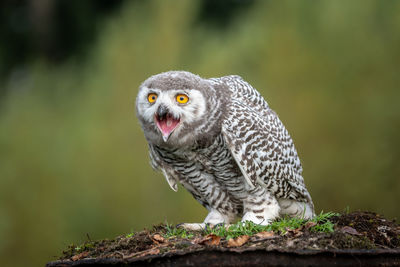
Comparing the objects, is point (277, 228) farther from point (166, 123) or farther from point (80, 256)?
point (80, 256)

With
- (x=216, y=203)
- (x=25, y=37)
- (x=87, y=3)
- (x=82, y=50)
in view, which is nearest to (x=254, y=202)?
(x=216, y=203)

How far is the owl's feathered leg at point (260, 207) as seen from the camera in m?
3.35

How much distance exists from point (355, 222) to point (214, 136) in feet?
3.07

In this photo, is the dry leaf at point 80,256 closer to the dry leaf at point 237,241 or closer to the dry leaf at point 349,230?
the dry leaf at point 237,241

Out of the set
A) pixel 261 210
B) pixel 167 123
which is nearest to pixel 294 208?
pixel 261 210

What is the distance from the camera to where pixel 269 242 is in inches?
97.3

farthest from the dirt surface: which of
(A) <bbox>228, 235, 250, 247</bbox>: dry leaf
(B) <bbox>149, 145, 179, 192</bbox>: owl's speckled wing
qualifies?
(B) <bbox>149, 145, 179, 192</bbox>: owl's speckled wing

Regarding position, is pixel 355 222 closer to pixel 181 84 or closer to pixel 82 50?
pixel 181 84

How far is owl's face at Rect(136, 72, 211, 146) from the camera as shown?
294 centimetres

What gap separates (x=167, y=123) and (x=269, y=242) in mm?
940

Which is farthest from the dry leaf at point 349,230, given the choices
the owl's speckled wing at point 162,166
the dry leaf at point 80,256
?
the dry leaf at point 80,256

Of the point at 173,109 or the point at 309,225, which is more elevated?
the point at 173,109

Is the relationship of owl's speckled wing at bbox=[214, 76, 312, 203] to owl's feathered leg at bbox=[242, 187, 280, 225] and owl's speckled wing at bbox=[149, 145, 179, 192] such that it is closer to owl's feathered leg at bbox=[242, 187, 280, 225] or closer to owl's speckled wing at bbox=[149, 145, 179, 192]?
owl's feathered leg at bbox=[242, 187, 280, 225]

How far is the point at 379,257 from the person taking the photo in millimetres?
2322
